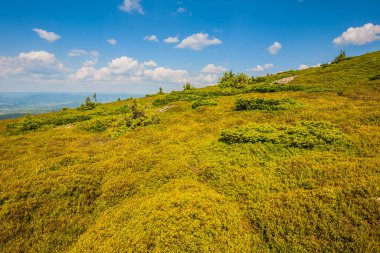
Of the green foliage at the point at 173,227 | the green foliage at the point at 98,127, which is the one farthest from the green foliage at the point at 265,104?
the green foliage at the point at 98,127

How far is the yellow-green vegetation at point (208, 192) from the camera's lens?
6.55m

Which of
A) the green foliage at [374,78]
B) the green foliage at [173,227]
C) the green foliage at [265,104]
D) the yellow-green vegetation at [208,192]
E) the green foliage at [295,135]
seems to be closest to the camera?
the green foliage at [173,227]

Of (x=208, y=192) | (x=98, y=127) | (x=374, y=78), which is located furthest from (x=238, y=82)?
(x=208, y=192)

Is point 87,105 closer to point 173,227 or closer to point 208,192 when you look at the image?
point 208,192

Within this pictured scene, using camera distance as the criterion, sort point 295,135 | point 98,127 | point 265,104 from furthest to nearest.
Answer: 1. point 98,127
2. point 265,104
3. point 295,135

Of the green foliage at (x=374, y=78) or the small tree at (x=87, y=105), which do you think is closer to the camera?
the green foliage at (x=374, y=78)

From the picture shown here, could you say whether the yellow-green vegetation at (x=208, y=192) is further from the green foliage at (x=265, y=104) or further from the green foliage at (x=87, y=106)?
the green foliage at (x=87, y=106)

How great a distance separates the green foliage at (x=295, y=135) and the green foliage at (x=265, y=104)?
6.32 m

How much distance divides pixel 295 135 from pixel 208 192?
6.81 meters

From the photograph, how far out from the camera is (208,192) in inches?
347

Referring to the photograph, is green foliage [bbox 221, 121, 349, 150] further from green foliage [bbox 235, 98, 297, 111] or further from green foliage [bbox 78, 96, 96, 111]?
green foliage [bbox 78, 96, 96, 111]

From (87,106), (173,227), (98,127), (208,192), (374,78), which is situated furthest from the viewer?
(87,106)

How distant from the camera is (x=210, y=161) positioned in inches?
456

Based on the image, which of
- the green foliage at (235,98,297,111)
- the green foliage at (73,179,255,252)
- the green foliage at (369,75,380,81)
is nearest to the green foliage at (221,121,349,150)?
the green foliage at (73,179,255,252)
